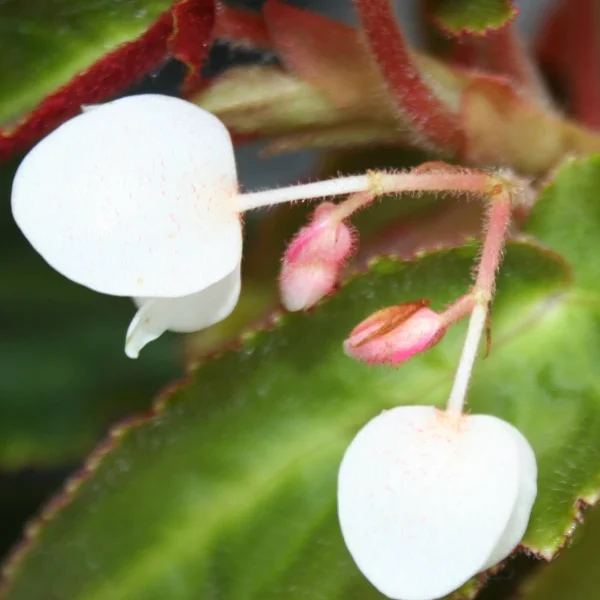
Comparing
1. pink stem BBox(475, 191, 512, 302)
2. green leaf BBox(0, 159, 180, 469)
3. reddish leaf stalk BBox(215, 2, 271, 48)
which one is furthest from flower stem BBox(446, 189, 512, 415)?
green leaf BBox(0, 159, 180, 469)

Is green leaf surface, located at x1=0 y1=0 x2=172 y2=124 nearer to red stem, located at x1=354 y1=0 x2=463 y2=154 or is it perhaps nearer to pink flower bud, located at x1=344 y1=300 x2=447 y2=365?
red stem, located at x1=354 y1=0 x2=463 y2=154

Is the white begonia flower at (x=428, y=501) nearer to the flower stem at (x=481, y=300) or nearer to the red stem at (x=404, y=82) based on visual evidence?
the flower stem at (x=481, y=300)

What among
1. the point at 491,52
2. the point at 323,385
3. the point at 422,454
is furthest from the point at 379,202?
the point at 422,454

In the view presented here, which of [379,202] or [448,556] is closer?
[448,556]

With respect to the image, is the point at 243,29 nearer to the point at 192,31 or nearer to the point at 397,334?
the point at 192,31

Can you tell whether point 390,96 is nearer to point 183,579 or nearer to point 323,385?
point 323,385

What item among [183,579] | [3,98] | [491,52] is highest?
[3,98]

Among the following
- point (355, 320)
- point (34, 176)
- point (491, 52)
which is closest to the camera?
point (34, 176)

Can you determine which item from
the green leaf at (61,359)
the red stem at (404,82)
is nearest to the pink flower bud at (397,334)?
the red stem at (404,82)
